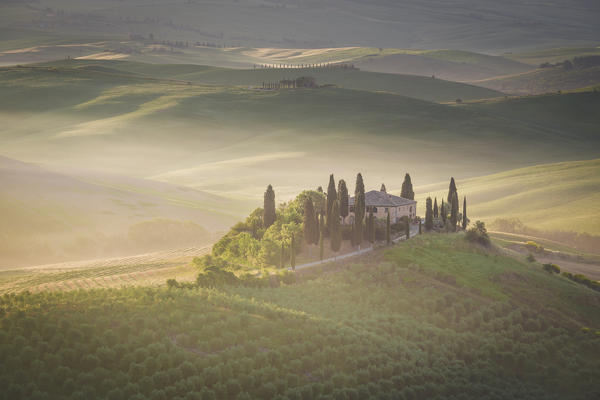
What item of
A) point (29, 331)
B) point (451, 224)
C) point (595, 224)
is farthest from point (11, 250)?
point (595, 224)

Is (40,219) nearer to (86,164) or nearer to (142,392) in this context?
(142,392)

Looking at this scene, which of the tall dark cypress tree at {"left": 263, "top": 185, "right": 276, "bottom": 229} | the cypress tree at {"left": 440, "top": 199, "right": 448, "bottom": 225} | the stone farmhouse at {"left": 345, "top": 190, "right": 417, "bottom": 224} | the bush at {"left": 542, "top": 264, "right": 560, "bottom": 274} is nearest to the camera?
the tall dark cypress tree at {"left": 263, "top": 185, "right": 276, "bottom": 229}

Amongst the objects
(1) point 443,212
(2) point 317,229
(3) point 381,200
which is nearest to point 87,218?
(2) point 317,229

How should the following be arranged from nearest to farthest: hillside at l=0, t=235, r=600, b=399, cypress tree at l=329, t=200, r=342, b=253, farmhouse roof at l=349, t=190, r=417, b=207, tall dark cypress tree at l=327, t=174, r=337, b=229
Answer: hillside at l=0, t=235, r=600, b=399 < cypress tree at l=329, t=200, r=342, b=253 < tall dark cypress tree at l=327, t=174, r=337, b=229 < farmhouse roof at l=349, t=190, r=417, b=207

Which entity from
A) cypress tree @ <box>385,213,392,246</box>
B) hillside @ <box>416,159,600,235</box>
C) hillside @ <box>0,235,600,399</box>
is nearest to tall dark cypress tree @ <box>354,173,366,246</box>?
cypress tree @ <box>385,213,392,246</box>

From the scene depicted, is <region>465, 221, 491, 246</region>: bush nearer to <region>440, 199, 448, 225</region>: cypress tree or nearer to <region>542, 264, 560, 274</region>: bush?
<region>542, 264, 560, 274</region>: bush

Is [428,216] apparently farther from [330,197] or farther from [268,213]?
[268,213]

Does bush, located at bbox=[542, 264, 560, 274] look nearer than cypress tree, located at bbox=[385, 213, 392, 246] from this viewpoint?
No
